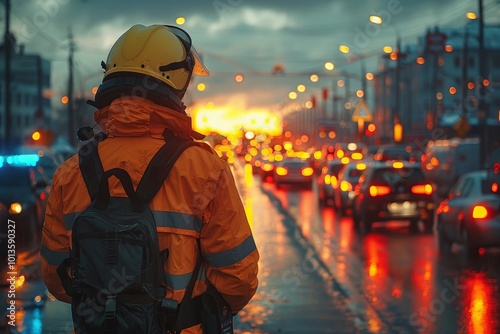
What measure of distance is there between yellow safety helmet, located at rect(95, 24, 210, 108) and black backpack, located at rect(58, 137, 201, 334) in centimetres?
34

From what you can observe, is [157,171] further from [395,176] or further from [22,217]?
[395,176]

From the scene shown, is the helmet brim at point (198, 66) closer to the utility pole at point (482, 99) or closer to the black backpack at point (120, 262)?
the black backpack at point (120, 262)

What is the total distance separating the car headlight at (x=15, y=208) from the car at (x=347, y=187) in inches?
440

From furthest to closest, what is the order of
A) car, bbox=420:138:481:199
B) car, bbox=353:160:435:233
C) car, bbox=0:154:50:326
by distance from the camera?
1. car, bbox=420:138:481:199
2. car, bbox=353:160:435:233
3. car, bbox=0:154:50:326

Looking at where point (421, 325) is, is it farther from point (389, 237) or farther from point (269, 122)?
point (269, 122)

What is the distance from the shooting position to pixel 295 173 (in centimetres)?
4947

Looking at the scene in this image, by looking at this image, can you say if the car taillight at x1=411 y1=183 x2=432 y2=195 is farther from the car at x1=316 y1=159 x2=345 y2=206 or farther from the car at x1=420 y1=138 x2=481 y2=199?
the car at x1=420 y1=138 x2=481 y2=199

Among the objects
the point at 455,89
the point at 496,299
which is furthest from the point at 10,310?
the point at 455,89

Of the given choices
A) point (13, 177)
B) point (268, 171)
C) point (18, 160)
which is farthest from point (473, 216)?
point (268, 171)

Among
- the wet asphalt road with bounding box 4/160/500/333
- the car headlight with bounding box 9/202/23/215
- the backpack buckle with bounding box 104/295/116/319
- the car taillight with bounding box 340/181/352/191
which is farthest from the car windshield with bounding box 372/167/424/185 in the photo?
the backpack buckle with bounding box 104/295/116/319

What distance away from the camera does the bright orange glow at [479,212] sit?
16.6 metres

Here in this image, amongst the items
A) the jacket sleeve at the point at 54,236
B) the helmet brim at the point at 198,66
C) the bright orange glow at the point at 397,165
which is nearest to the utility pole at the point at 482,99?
the bright orange glow at the point at 397,165

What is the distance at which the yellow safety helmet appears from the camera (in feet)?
13.3

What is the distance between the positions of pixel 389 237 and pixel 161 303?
733 inches
